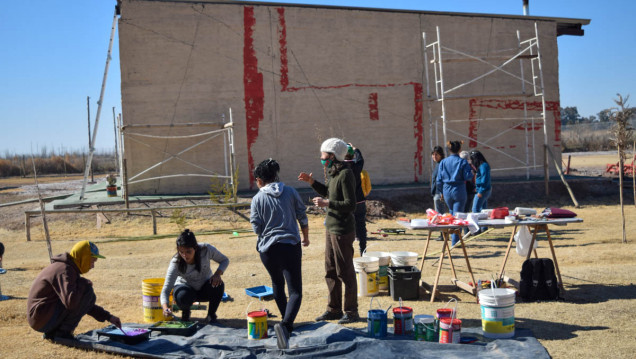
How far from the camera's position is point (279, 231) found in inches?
208

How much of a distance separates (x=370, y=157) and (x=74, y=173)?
117 ft

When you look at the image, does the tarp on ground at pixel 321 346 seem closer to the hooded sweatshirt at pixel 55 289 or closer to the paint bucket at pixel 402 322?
the paint bucket at pixel 402 322

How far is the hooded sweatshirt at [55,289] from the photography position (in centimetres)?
503

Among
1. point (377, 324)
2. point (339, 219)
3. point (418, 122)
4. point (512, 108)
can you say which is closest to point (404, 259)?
point (339, 219)

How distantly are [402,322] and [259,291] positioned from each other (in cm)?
252

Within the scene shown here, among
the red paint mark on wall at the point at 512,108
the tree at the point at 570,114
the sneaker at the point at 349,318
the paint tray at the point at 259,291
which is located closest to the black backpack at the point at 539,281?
the sneaker at the point at 349,318

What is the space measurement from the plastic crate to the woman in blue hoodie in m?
1.77

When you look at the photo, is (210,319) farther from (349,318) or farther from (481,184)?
(481,184)

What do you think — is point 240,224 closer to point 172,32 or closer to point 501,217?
point 172,32

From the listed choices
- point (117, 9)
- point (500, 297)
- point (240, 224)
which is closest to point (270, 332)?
point (500, 297)

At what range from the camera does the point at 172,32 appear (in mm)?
16688

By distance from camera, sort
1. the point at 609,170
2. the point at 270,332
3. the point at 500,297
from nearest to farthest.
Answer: the point at 500,297, the point at 270,332, the point at 609,170

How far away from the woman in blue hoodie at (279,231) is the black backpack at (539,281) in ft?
9.36

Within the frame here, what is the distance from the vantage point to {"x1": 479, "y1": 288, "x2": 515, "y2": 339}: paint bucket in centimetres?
523
